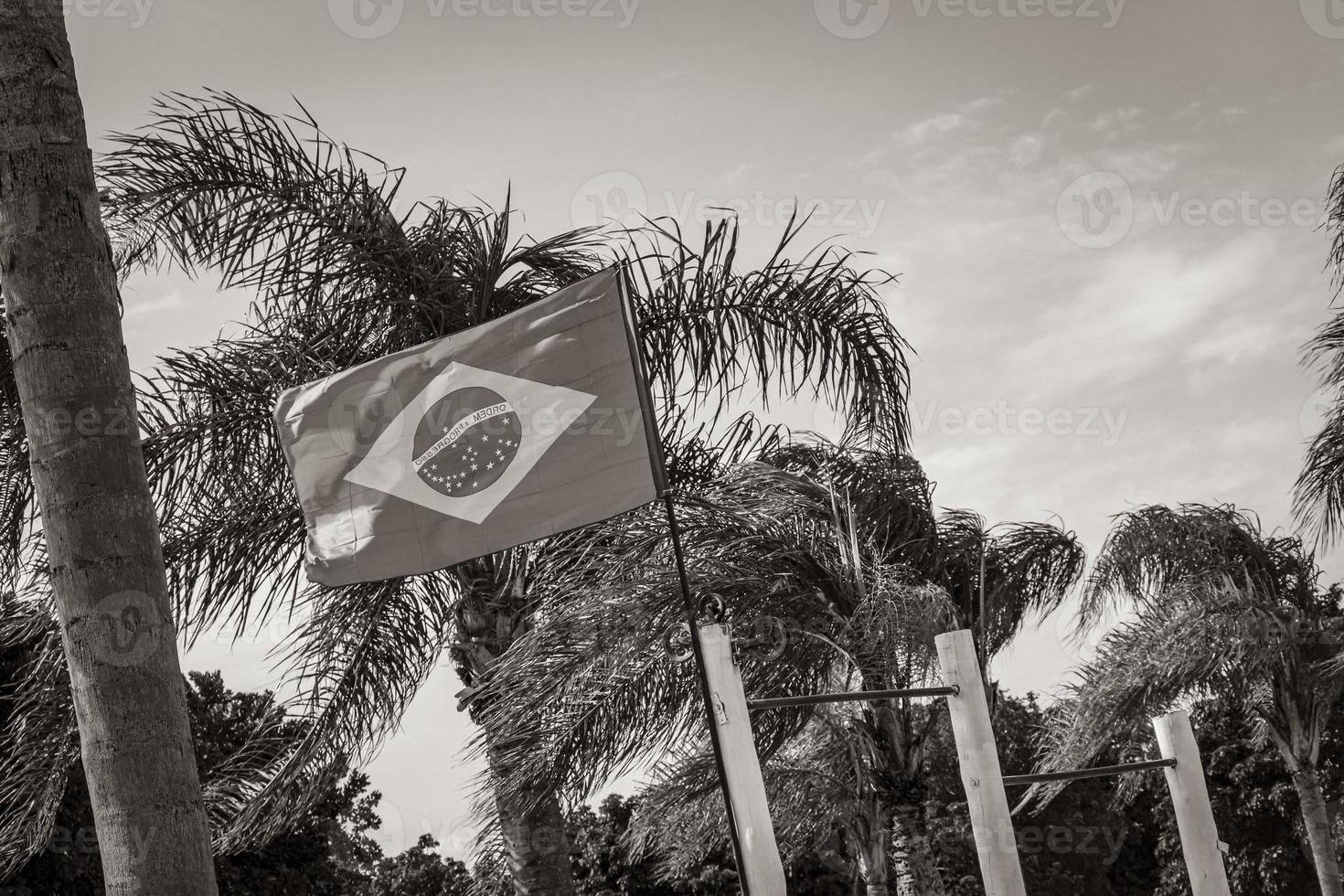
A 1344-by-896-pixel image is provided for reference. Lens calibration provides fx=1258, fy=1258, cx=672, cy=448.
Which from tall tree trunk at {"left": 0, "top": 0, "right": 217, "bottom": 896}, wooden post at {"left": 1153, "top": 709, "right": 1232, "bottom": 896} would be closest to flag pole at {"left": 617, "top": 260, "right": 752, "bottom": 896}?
tall tree trunk at {"left": 0, "top": 0, "right": 217, "bottom": 896}

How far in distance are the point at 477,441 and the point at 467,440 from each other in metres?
0.05

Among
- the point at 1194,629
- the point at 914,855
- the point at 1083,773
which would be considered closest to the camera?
the point at 1083,773

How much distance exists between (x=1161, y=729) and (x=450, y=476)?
357cm

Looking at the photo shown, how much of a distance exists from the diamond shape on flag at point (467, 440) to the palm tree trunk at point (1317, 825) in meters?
12.0

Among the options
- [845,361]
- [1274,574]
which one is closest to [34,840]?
[845,361]

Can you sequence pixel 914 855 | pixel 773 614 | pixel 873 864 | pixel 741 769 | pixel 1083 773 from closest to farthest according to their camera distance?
pixel 741 769, pixel 1083 773, pixel 773 614, pixel 914 855, pixel 873 864

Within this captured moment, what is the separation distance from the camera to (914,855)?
25.6 ft

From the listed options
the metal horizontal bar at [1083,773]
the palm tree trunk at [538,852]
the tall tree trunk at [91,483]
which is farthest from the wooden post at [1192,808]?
the tall tree trunk at [91,483]

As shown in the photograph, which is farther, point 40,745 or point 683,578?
point 40,745

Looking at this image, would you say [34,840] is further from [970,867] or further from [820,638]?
[970,867]

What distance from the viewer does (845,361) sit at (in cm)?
798

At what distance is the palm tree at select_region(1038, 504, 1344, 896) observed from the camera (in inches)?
452

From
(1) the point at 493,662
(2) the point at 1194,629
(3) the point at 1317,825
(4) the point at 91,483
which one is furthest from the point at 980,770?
(3) the point at 1317,825

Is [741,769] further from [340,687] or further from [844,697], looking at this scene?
[340,687]
